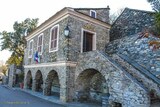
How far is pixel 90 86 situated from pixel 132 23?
6532 millimetres

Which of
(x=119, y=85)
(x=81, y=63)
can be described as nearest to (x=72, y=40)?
(x=81, y=63)

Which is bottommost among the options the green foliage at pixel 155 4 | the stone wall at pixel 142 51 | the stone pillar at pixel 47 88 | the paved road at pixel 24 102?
the paved road at pixel 24 102

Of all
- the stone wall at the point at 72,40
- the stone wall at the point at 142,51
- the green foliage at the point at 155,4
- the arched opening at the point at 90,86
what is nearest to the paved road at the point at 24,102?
the arched opening at the point at 90,86

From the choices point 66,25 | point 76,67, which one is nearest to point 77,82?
point 76,67

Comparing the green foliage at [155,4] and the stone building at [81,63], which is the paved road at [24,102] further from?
the green foliage at [155,4]

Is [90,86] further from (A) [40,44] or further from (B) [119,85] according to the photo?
(A) [40,44]

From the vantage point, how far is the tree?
26453mm

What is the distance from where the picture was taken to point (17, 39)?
88.4 feet

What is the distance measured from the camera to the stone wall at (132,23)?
44.9 feet

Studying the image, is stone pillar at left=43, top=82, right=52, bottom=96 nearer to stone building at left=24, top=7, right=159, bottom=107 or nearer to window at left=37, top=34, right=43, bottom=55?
stone building at left=24, top=7, right=159, bottom=107

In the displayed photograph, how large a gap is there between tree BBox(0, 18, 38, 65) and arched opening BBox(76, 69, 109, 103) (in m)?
18.1

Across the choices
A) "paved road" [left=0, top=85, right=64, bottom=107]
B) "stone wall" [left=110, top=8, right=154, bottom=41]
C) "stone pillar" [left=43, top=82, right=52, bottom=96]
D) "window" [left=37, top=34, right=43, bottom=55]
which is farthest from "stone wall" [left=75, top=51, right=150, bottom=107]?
"stone wall" [left=110, top=8, right=154, bottom=41]

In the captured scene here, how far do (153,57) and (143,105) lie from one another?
3175mm

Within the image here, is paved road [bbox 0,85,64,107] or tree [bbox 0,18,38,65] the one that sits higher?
tree [bbox 0,18,38,65]
